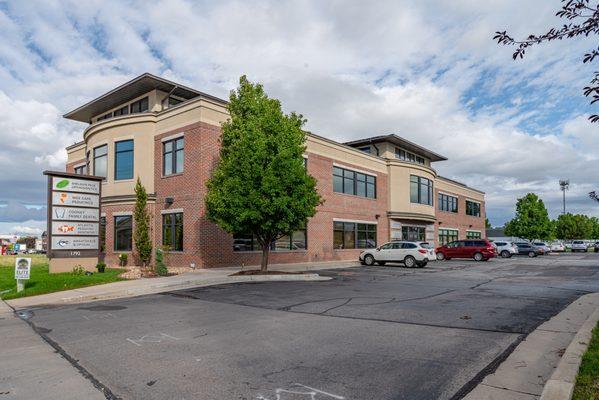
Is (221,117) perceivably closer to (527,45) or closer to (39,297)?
(39,297)

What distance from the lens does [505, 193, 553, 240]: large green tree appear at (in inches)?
2394

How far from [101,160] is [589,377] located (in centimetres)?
2692

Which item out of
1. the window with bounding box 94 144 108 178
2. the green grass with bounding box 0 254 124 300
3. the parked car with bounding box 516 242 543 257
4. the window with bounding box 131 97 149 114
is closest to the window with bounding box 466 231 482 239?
the parked car with bounding box 516 242 543 257

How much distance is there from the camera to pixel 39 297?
13.9 m

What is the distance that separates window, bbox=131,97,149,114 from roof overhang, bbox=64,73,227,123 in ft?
1.24

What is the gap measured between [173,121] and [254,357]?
19.6 metres

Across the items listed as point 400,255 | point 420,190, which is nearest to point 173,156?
point 400,255

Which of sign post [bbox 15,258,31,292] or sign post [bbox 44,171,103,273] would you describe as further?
sign post [bbox 44,171,103,273]

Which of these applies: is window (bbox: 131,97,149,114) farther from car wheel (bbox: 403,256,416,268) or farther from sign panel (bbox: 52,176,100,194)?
car wheel (bbox: 403,256,416,268)

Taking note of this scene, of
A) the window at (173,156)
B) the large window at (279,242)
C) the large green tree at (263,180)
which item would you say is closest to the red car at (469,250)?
the large window at (279,242)

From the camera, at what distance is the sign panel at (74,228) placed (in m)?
20.0

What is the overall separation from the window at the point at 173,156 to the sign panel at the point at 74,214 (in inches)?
174

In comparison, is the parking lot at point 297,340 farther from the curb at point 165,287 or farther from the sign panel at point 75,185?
the sign panel at point 75,185

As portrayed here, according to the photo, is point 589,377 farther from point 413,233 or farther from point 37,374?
point 413,233
